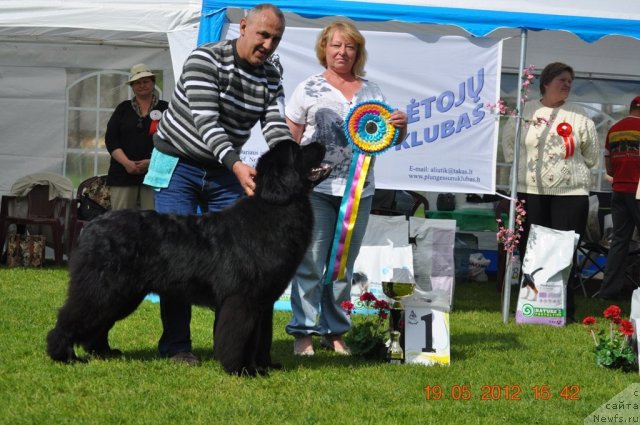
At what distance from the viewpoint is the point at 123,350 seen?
511 centimetres

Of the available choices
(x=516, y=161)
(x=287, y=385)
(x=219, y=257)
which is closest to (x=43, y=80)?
(x=516, y=161)

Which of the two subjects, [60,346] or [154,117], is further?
[154,117]

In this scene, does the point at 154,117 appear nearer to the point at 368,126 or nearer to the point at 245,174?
the point at 368,126

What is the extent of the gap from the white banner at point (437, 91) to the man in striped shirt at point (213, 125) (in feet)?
7.70

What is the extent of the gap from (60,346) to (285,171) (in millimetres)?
1468

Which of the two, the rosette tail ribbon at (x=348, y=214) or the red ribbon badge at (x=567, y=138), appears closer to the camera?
the rosette tail ribbon at (x=348, y=214)

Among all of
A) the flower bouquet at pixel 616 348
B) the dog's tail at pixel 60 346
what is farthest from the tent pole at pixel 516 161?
the dog's tail at pixel 60 346

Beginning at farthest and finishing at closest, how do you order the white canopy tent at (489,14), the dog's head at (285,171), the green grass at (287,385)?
the white canopy tent at (489,14) < the dog's head at (285,171) < the green grass at (287,385)

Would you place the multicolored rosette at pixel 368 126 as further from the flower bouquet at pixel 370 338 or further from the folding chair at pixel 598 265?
the folding chair at pixel 598 265

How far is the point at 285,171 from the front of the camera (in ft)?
13.8

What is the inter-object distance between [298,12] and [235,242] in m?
3.00

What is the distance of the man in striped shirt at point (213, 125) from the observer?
432cm

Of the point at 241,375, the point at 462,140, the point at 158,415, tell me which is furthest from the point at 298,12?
the point at 158,415

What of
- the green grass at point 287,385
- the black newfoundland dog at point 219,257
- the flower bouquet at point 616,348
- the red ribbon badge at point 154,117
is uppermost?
the red ribbon badge at point 154,117
